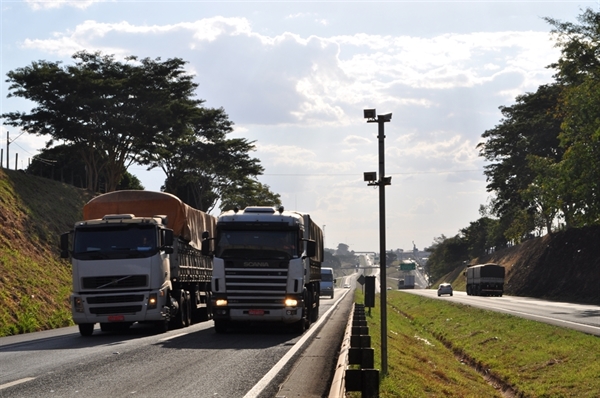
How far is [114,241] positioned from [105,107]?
3315cm

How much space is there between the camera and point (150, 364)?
49.8 ft

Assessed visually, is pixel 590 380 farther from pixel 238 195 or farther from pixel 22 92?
pixel 238 195

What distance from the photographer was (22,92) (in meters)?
53.4

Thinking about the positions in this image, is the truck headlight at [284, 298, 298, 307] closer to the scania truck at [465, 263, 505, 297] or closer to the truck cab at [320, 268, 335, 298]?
the truck cab at [320, 268, 335, 298]

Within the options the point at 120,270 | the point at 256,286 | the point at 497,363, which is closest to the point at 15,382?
the point at 120,270

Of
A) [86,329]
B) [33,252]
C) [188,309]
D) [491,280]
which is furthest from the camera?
[491,280]

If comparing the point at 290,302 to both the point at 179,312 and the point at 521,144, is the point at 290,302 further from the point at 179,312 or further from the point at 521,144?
the point at 521,144

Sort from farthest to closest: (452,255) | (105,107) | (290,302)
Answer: (452,255)
(105,107)
(290,302)

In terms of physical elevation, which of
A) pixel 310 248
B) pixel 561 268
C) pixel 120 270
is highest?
pixel 310 248

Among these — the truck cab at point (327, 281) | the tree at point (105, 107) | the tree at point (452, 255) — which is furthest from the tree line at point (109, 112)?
the tree at point (452, 255)

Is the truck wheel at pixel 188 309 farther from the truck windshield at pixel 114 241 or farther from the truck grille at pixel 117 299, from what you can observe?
the truck windshield at pixel 114 241

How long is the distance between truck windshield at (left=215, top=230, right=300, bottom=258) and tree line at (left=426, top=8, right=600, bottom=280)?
2780 cm

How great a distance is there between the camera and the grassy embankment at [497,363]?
1750 cm

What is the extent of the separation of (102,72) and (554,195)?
30180 mm
